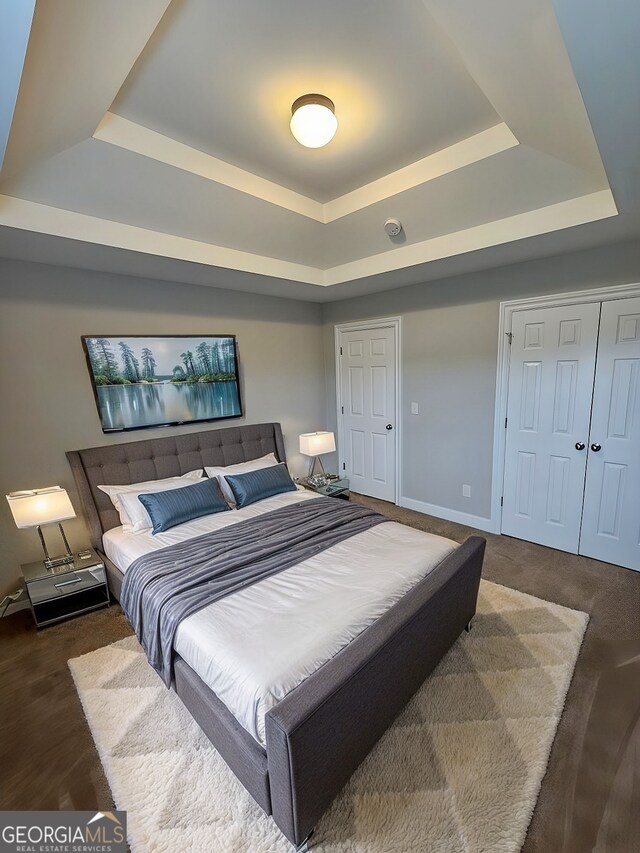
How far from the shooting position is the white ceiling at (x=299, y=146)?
49.4 inches

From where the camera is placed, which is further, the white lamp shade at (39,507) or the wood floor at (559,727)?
the white lamp shade at (39,507)

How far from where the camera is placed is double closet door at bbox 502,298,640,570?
8.64 ft

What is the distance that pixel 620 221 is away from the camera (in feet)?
6.96

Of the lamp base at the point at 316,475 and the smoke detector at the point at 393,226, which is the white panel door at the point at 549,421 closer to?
the smoke detector at the point at 393,226

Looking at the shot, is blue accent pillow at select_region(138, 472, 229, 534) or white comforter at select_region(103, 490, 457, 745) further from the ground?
blue accent pillow at select_region(138, 472, 229, 534)

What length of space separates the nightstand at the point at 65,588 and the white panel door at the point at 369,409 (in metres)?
2.90

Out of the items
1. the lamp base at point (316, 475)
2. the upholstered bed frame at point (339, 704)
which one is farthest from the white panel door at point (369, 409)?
the upholstered bed frame at point (339, 704)

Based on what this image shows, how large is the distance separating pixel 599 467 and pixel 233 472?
2.97 metres

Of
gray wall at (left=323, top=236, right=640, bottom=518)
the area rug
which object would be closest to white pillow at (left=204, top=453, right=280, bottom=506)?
the area rug

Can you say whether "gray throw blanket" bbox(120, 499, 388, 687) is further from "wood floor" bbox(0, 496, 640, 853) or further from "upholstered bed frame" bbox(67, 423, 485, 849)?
"wood floor" bbox(0, 496, 640, 853)

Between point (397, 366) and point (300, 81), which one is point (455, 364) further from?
point (300, 81)

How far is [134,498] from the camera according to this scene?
2607 millimetres

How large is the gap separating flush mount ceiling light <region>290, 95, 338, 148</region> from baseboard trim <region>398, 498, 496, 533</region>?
3.28 metres

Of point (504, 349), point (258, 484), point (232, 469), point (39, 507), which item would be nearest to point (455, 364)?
point (504, 349)
